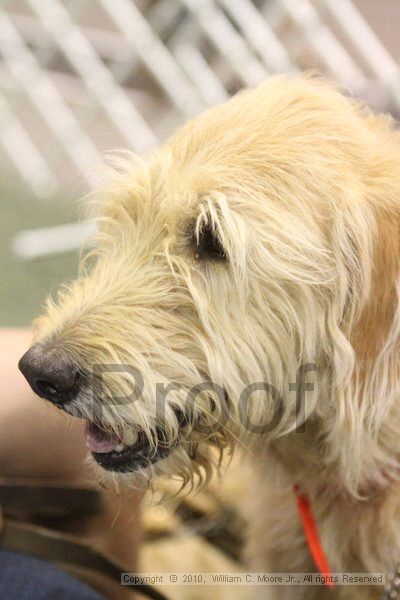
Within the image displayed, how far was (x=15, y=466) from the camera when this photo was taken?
139 cm

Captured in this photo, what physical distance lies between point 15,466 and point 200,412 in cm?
46

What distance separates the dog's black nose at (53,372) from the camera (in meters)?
1.06

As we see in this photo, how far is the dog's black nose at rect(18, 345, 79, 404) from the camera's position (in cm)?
106

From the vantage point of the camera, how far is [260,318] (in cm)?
109

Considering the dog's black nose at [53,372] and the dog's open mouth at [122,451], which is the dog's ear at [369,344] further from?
the dog's black nose at [53,372]

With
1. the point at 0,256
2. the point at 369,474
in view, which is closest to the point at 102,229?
the point at 369,474

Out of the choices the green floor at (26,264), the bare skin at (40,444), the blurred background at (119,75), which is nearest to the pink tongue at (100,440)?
the bare skin at (40,444)

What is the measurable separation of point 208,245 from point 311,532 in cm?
50

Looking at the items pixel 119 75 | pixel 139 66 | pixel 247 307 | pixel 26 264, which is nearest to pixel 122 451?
pixel 247 307

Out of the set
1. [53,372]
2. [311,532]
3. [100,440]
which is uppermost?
[53,372]

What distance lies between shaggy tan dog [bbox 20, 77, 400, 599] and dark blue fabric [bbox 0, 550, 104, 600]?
17cm

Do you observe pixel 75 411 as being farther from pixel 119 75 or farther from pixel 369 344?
pixel 119 75

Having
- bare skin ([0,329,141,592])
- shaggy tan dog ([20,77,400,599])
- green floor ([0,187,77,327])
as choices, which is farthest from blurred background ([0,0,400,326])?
shaggy tan dog ([20,77,400,599])

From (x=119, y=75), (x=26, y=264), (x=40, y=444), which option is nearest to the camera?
(x=40, y=444)
